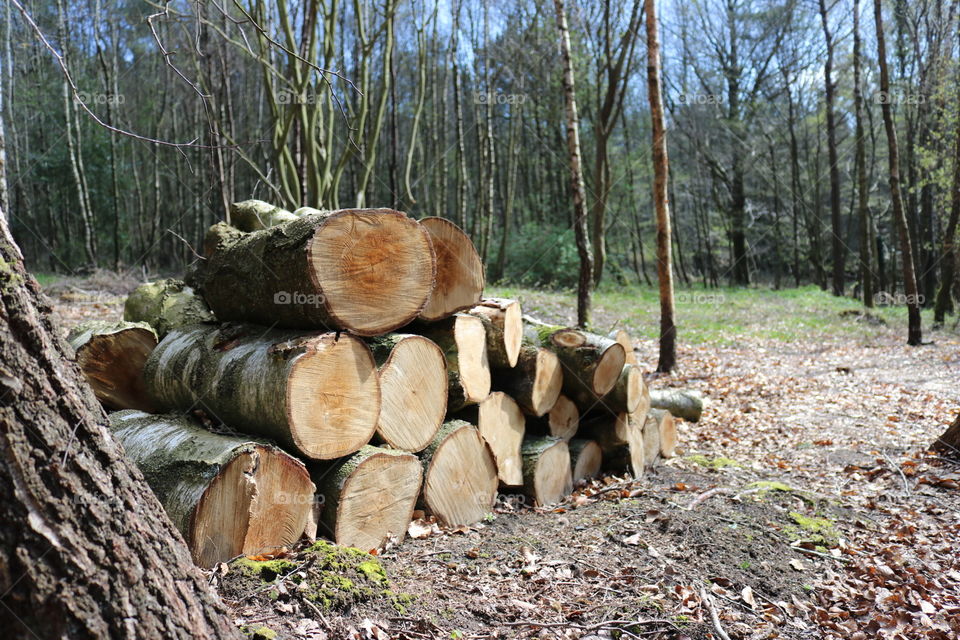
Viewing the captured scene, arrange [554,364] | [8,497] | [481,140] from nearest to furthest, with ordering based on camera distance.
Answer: [8,497]
[554,364]
[481,140]

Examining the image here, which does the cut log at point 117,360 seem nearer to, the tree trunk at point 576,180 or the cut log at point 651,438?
the cut log at point 651,438

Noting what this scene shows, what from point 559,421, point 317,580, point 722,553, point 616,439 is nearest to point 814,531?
point 722,553

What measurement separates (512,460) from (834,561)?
6.42 feet

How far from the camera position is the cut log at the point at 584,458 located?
192 inches

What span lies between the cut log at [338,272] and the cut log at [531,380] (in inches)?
51.5

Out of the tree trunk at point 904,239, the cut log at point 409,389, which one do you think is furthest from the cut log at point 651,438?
the tree trunk at point 904,239

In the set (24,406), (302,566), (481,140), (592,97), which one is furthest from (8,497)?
(592,97)

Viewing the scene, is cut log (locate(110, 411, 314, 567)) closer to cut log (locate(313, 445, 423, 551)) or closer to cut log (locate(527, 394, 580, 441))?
cut log (locate(313, 445, 423, 551))

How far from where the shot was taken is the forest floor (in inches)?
106

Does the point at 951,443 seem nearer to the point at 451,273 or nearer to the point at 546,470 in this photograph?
the point at 546,470

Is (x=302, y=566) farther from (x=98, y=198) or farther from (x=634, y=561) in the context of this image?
(x=98, y=198)

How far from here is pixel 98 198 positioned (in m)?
23.0

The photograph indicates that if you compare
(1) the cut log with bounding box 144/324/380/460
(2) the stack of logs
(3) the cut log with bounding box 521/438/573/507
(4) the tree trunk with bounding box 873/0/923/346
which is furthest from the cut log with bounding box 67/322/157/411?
(4) the tree trunk with bounding box 873/0/923/346

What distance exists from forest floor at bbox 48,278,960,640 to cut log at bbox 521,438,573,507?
5.6 inches
